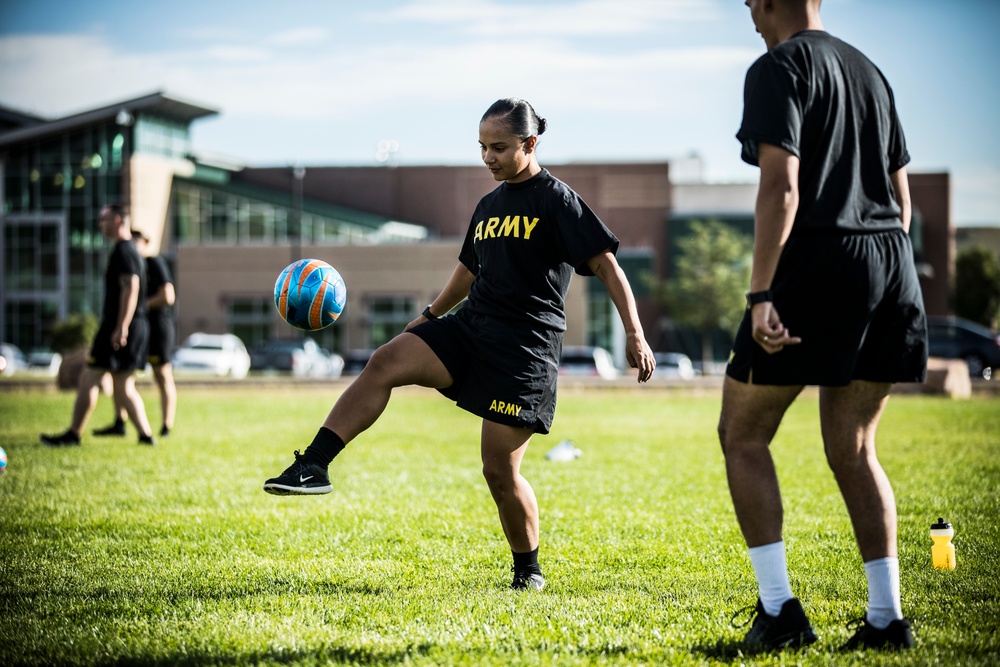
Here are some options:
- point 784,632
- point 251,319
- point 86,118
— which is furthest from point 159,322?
point 86,118

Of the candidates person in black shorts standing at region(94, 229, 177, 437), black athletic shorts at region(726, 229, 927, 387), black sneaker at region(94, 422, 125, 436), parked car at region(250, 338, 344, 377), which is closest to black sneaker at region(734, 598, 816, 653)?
black athletic shorts at region(726, 229, 927, 387)

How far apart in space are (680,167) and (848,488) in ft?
255

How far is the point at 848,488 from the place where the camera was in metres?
3.75

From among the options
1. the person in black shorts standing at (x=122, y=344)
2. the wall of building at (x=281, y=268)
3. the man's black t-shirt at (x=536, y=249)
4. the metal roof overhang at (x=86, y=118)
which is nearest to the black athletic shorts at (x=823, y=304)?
the man's black t-shirt at (x=536, y=249)

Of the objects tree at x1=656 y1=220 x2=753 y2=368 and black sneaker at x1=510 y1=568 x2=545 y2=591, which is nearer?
black sneaker at x1=510 y1=568 x2=545 y2=591

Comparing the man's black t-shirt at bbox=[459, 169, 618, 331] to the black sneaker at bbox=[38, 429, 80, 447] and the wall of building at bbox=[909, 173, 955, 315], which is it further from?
the wall of building at bbox=[909, 173, 955, 315]

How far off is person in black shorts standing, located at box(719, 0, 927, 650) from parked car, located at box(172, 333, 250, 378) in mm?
39467

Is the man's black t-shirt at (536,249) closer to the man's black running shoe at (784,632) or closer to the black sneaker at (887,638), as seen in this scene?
the man's black running shoe at (784,632)

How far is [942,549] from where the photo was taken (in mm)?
5137

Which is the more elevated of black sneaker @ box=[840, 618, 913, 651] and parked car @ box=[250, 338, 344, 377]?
black sneaker @ box=[840, 618, 913, 651]

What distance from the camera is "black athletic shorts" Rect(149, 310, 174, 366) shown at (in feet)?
38.0

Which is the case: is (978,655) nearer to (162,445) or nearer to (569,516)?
(569,516)

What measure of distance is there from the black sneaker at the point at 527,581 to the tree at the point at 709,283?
56.7m

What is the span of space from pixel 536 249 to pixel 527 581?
1.51 metres
